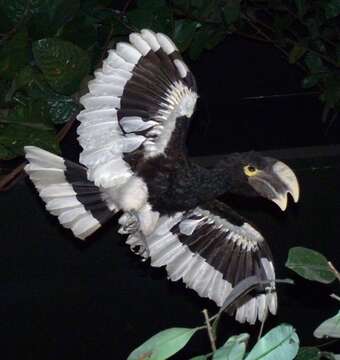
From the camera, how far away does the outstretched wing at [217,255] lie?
64.2 inches

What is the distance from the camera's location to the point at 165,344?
61cm

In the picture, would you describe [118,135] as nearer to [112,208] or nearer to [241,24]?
[112,208]

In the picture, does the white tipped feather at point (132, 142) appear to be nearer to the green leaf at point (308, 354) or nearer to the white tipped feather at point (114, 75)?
the white tipped feather at point (114, 75)

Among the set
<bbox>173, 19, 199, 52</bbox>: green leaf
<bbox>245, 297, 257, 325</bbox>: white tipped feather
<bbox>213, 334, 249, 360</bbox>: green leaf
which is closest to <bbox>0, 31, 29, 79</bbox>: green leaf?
<bbox>173, 19, 199, 52</bbox>: green leaf

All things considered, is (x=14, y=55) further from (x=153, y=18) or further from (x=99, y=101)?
(x=153, y=18)

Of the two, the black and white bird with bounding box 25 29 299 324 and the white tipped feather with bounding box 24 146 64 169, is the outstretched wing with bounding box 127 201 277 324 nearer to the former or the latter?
the black and white bird with bounding box 25 29 299 324

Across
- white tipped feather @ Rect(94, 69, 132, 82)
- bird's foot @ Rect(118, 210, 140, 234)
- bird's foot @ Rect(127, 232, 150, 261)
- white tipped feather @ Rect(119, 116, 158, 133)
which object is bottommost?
bird's foot @ Rect(127, 232, 150, 261)

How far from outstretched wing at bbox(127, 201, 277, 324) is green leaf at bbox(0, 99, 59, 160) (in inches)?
11.5

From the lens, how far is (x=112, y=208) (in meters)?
1.63

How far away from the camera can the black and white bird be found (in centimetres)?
138

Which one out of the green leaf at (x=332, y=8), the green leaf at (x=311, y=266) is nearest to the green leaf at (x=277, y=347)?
the green leaf at (x=311, y=266)

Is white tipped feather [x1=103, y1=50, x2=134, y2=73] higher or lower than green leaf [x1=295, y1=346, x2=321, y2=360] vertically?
lower

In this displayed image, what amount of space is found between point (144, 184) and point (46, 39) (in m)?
0.31

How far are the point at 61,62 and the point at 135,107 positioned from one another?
16 centimetres
